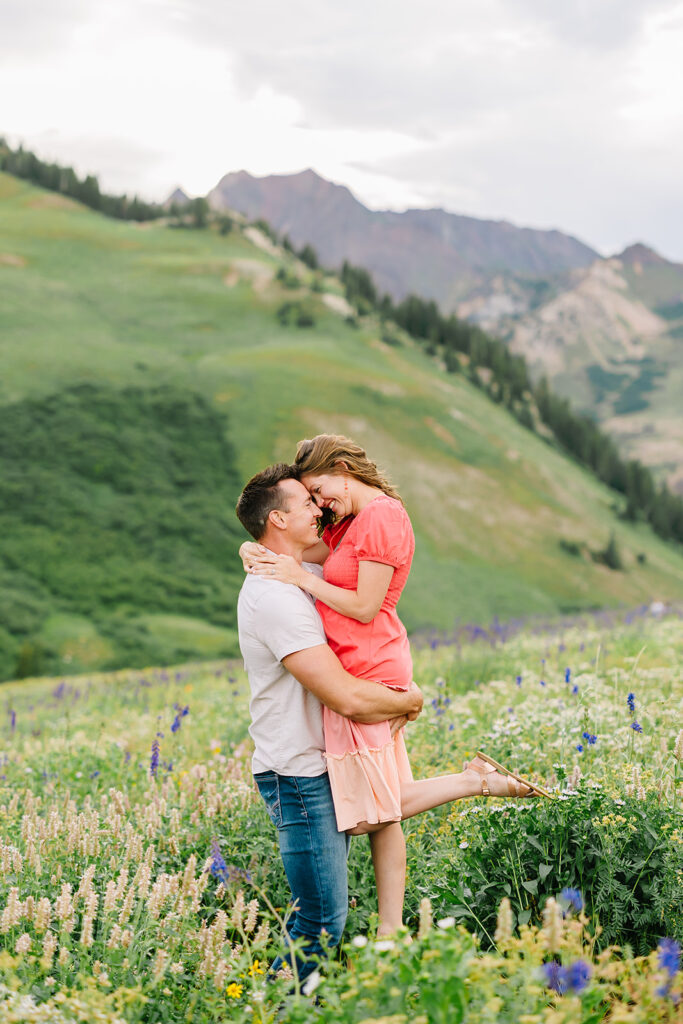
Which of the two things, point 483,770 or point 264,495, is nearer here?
point 264,495

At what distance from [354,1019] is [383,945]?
239 millimetres

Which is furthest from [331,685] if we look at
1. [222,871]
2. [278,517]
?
[222,871]

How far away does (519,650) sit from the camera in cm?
1182

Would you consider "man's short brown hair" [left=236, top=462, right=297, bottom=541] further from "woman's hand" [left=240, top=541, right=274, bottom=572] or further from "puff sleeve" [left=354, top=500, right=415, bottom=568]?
"puff sleeve" [left=354, top=500, right=415, bottom=568]

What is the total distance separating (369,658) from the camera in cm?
424

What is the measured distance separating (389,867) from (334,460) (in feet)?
7.24

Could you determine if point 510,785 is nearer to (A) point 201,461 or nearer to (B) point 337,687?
(B) point 337,687

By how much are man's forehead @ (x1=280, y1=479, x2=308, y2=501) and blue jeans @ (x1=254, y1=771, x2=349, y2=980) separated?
1.46m

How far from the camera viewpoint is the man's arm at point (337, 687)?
3.94m

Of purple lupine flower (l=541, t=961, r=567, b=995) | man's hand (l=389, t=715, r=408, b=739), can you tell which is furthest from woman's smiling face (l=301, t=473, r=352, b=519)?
purple lupine flower (l=541, t=961, r=567, b=995)

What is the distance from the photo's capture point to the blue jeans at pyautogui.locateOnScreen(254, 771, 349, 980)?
3.89 meters

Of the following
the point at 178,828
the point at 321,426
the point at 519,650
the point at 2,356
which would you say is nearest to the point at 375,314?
the point at 321,426

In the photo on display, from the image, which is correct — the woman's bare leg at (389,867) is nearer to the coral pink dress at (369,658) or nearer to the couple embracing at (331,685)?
the couple embracing at (331,685)

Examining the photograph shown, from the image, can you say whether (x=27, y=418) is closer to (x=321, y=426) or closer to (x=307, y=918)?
(x=321, y=426)
